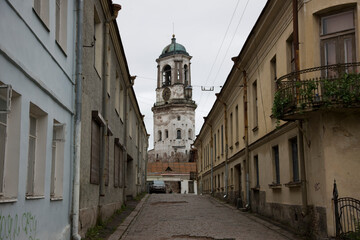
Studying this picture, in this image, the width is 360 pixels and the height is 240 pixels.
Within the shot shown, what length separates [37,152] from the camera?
8.34 metres

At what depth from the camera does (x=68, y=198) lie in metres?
10.1

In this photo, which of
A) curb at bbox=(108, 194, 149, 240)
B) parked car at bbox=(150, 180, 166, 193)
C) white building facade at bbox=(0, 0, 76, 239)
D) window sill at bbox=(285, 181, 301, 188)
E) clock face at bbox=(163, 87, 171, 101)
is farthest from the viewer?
clock face at bbox=(163, 87, 171, 101)

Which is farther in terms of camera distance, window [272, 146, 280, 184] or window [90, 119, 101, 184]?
window [272, 146, 280, 184]

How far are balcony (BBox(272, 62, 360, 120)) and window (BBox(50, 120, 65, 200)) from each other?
5.54m

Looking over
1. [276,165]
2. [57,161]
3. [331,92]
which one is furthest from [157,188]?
[57,161]

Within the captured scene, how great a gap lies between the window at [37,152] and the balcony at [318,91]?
238 inches

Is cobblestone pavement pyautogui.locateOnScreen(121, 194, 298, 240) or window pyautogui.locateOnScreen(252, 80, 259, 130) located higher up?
window pyautogui.locateOnScreen(252, 80, 259, 130)

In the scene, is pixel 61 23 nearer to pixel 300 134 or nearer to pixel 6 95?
pixel 6 95

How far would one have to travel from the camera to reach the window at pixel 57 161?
9359mm

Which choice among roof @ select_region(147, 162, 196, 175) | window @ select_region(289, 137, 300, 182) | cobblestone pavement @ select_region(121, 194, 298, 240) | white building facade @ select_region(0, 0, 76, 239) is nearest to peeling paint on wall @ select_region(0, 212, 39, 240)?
white building facade @ select_region(0, 0, 76, 239)

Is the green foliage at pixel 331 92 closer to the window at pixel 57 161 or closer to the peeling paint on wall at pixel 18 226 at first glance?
the window at pixel 57 161

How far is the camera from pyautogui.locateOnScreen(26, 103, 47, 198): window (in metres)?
8.10

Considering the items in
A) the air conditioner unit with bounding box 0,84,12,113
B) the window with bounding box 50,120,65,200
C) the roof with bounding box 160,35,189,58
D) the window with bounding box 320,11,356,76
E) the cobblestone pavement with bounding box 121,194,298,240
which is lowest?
the cobblestone pavement with bounding box 121,194,298,240

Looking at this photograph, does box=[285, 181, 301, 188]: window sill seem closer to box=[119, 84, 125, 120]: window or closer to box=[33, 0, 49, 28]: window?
box=[33, 0, 49, 28]: window
